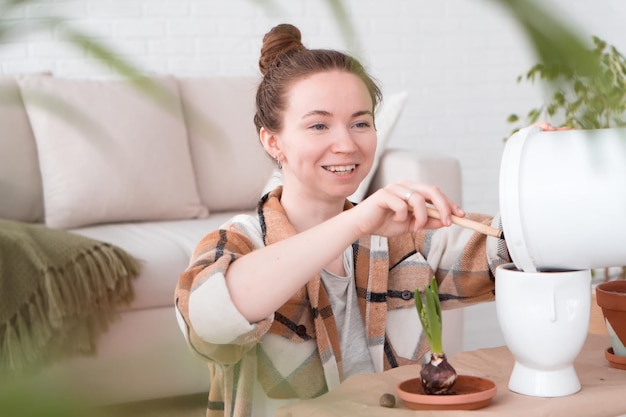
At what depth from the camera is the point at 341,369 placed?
55.7 inches

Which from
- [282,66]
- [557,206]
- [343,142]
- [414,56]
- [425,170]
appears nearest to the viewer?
[557,206]

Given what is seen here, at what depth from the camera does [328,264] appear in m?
1.30

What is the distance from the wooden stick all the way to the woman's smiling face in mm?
410

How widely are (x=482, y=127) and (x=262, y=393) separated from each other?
3170 millimetres

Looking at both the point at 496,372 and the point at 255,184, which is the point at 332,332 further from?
the point at 255,184

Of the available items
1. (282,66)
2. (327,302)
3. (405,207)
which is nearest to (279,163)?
(282,66)

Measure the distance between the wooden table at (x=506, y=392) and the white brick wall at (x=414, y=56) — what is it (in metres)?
2.57

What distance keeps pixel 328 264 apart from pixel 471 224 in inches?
14.9

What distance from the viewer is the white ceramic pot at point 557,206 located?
0.83 metres

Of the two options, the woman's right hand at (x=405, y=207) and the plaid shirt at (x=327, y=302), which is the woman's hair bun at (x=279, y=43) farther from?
the woman's right hand at (x=405, y=207)

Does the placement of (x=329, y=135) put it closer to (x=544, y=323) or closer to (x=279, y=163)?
(x=279, y=163)

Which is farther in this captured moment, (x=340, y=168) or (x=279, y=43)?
(x=279, y=43)

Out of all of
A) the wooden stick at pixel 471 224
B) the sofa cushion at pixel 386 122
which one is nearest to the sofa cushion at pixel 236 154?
the sofa cushion at pixel 386 122

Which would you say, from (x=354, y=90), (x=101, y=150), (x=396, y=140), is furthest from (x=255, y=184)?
(x=101, y=150)
